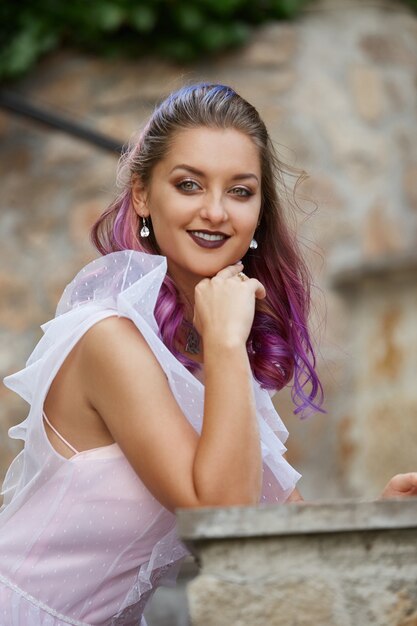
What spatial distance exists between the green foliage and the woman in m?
2.44

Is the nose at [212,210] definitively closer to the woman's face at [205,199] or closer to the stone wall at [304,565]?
the woman's face at [205,199]

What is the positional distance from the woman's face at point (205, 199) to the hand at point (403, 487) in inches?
21.4

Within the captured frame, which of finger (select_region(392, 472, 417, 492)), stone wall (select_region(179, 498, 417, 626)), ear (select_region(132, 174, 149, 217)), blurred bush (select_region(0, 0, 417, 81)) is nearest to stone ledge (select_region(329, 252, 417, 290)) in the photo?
blurred bush (select_region(0, 0, 417, 81))

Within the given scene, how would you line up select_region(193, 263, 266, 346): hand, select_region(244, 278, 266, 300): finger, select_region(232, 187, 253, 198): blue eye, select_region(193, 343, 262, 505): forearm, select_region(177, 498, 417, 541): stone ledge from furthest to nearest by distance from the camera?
select_region(232, 187, 253, 198): blue eye
select_region(244, 278, 266, 300): finger
select_region(193, 263, 266, 346): hand
select_region(193, 343, 262, 505): forearm
select_region(177, 498, 417, 541): stone ledge

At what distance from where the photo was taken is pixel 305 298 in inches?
95.2

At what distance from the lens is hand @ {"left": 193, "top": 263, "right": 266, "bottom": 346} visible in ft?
6.12

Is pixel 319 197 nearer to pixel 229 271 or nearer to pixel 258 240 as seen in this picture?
pixel 258 240

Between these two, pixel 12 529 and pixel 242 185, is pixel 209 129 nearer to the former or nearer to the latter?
pixel 242 185

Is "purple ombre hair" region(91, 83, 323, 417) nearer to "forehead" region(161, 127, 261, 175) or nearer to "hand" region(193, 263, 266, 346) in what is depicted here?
"forehead" region(161, 127, 261, 175)

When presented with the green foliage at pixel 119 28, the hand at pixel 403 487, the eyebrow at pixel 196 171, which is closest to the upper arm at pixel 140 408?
the eyebrow at pixel 196 171

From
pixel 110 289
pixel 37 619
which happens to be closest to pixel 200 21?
pixel 110 289

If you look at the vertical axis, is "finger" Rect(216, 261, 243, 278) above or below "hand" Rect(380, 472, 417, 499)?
above

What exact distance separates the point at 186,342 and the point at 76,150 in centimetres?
253

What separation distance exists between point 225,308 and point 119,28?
10.2 ft
